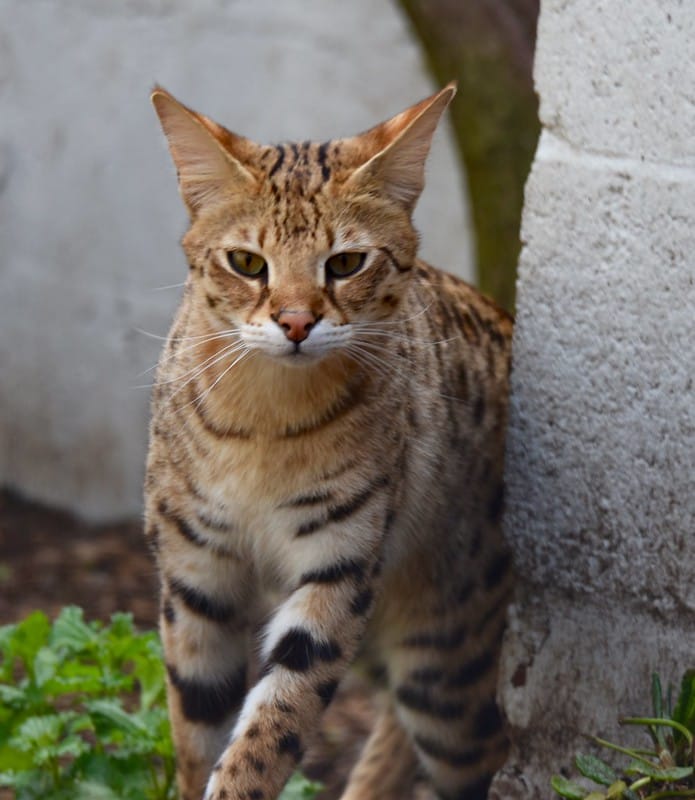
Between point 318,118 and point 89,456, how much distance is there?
201cm

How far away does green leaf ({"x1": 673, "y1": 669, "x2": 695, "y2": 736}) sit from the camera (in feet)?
10.2

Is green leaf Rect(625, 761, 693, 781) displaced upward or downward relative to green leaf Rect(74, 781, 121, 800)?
upward

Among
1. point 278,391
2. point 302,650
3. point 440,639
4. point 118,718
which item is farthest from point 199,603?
point 440,639

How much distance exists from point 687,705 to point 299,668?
2.80ft

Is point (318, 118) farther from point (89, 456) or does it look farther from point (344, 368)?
point (344, 368)

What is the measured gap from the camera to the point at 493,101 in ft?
18.0

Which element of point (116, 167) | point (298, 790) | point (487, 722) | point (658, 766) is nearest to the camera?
point (658, 766)

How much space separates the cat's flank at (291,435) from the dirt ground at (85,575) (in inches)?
59.0

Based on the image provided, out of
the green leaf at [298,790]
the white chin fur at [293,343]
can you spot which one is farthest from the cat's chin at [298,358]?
the green leaf at [298,790]

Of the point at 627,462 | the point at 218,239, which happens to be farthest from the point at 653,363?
the point at 218,239

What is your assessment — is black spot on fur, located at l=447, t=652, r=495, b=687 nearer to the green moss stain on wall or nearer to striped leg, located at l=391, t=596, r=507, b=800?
striped leg, located at l=391, t=596, r=507, b=800

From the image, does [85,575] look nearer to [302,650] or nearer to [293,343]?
[302,650]

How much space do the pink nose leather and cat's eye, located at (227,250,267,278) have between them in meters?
0.17

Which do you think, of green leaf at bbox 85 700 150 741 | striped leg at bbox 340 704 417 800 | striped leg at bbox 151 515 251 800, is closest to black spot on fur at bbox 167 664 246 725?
striped leg at bbox 151 515 251 800
